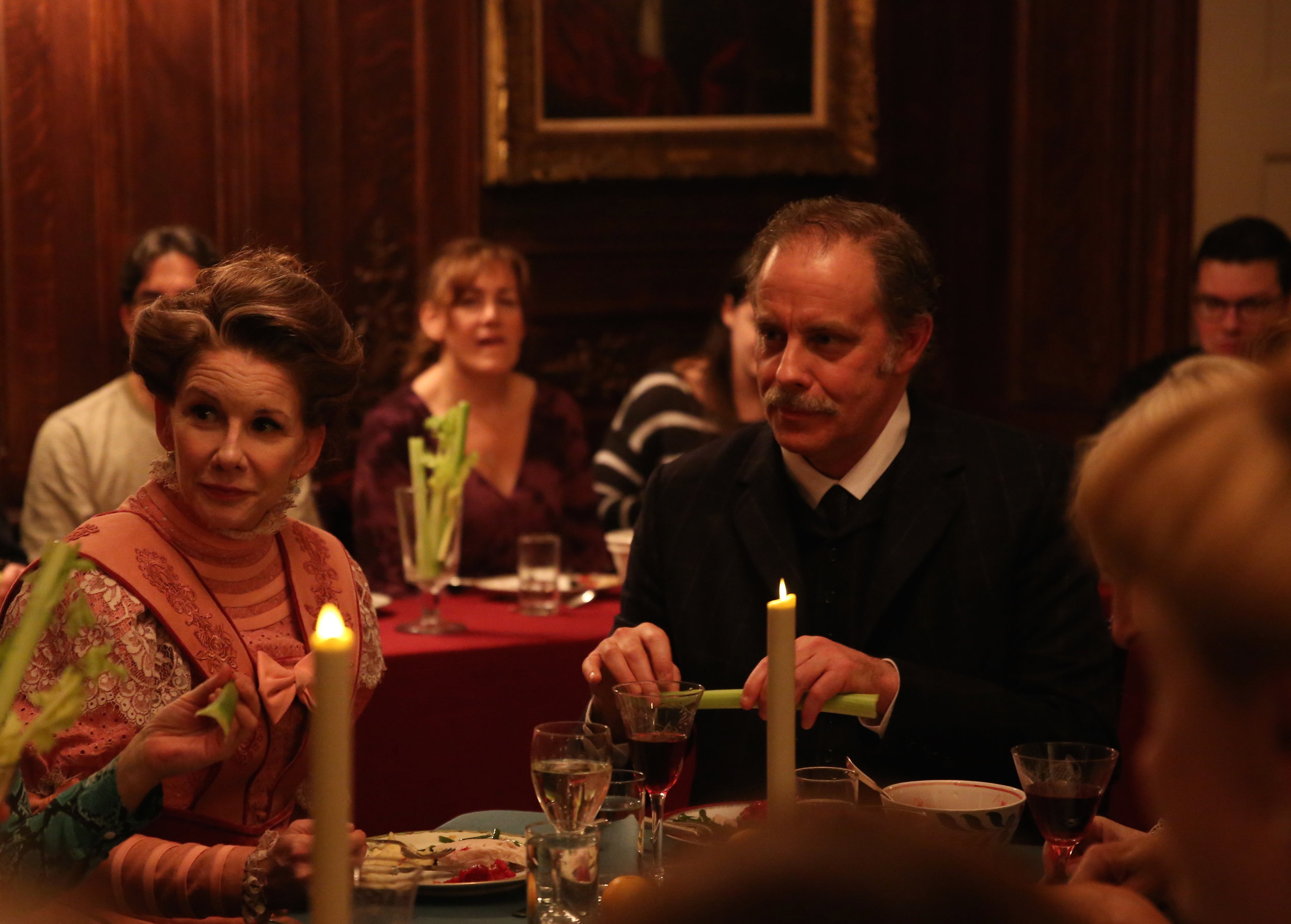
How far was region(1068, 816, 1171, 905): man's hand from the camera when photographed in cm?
136

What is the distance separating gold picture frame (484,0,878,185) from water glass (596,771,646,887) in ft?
12.6

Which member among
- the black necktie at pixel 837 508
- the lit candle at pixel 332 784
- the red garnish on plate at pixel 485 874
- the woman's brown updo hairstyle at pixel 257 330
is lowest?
the red garnish on plate at pixel 485 874

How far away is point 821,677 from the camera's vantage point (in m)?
1.86

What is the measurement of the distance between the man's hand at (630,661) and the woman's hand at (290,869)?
18.7 inches

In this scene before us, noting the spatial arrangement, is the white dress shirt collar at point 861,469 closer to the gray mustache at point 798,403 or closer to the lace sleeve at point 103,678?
the gray mustache at point 798,403

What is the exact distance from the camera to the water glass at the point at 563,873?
55.6 inches

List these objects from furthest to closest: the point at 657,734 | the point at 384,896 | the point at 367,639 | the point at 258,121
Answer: the point at 258,121, the point at 367,639, the point at 657,734, the point at 384,896

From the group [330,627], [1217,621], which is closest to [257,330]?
[330,627]

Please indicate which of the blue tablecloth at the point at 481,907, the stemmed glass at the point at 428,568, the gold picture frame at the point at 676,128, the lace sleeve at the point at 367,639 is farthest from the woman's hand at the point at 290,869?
the gold picture frame at the point at 676,128

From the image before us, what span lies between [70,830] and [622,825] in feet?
1.96

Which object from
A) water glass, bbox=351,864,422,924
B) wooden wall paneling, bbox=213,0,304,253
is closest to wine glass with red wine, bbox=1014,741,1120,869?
water glass, bbox=351,864,422,924

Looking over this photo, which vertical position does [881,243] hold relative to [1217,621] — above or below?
above

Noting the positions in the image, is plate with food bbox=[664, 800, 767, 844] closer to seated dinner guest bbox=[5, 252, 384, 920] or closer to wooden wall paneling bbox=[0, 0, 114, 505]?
seated dinner guest bbox=[5, 252, 384, 920]

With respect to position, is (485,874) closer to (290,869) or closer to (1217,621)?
(290,869)
